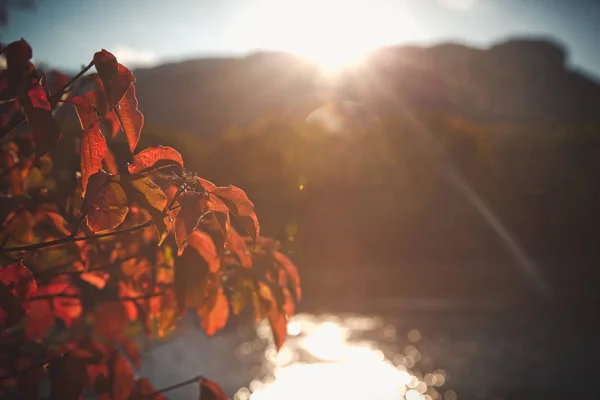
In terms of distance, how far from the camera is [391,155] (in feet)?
54.9

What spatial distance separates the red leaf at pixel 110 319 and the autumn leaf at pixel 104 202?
37.4 inches

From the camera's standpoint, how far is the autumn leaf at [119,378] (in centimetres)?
145

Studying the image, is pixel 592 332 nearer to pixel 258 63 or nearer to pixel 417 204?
pixel 417 204

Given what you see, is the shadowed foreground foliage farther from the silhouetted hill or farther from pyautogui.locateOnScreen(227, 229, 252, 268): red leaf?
the silhouetted hill

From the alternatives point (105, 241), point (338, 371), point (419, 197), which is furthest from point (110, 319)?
point (419, 197)

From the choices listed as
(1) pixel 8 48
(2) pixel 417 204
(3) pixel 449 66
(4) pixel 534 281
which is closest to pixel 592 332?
(4) pixel 534 281

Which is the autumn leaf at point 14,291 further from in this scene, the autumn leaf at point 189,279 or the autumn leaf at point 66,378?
the autumn leaf at point 189,279

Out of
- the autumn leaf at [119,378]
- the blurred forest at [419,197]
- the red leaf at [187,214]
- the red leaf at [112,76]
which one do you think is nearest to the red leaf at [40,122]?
the red leaf at [112,76]

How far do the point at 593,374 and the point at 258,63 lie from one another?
70.3m

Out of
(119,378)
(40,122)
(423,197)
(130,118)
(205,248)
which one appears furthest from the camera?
(423,197)

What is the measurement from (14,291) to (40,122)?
513mm

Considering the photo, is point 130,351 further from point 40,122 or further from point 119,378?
point 40,122

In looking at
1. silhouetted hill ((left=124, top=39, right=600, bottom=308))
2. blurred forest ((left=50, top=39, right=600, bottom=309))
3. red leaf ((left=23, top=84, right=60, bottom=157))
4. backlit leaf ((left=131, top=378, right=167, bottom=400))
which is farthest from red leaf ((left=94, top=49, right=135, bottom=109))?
silhouetted hill ((left=124, top=39, right=600, bottom=308))

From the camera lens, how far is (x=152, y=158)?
111 cm
